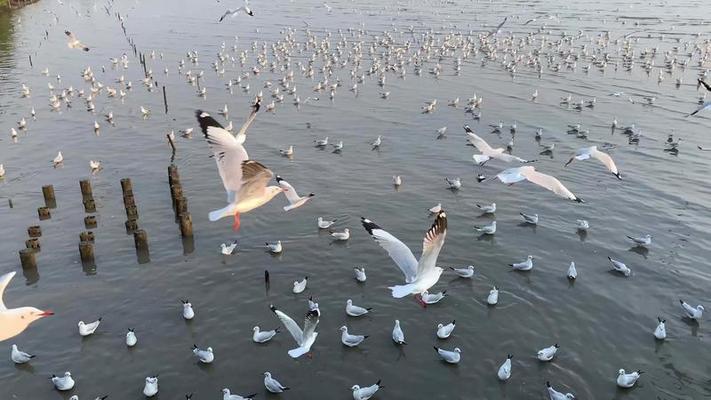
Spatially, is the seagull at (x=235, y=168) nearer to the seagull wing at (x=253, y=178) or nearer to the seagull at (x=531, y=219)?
the seagull wing at (x=253, y=178)

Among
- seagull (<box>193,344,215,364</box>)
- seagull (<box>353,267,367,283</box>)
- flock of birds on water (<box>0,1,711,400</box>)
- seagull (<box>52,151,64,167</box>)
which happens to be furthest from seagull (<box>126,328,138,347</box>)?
seagull (<box>52,151,64,167</box>)

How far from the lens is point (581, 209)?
2411 centimetres

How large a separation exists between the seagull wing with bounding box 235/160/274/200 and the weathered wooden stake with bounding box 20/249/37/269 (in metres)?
9.49

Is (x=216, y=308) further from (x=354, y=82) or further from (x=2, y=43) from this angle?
(x=2, y=43)

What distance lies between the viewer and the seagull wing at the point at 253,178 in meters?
11.3

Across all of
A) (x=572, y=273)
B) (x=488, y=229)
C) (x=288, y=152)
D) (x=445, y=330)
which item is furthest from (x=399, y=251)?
(x=288, y=152)

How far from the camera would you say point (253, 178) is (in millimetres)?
11820

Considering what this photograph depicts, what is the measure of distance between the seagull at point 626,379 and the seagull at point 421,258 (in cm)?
551

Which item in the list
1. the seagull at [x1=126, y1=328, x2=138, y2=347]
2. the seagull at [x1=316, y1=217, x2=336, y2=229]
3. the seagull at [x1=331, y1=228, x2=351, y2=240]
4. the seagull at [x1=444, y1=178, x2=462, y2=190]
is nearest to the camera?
the seagull at [x1=126, y1=328, x2=138, y2=347]

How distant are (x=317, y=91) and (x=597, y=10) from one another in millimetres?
56075

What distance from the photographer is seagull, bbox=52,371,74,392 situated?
1354cm

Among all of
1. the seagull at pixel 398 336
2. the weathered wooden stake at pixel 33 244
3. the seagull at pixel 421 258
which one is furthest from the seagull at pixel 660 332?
the weathered wooden stake at pixel 33 244

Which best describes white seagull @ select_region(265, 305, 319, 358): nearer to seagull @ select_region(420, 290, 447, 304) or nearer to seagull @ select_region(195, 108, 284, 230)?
seagull @ select_region(195, 108, 284, 230)

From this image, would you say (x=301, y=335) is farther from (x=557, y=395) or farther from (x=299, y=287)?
(x=557, y=395)
